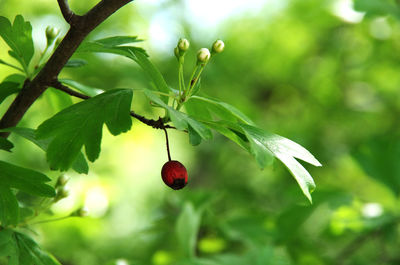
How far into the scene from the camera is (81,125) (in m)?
0.81

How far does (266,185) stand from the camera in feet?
10.0

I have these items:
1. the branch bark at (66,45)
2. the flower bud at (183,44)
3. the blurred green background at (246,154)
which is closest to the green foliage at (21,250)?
the branch bark at (66,45)

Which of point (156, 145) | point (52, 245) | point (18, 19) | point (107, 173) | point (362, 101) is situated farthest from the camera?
point (156, 145)

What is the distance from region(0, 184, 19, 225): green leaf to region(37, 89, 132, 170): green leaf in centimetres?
14

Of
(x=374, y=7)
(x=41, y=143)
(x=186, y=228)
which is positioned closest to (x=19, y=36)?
(x=41, y=143)

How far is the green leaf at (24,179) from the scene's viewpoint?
881 millimetres

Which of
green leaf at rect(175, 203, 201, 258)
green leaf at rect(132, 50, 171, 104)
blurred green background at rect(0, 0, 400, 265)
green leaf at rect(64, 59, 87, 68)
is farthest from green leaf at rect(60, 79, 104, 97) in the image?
blurred green background at rect(0, 0, 400, 265)

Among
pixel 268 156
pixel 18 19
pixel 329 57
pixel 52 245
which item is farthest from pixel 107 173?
pixel 268 156

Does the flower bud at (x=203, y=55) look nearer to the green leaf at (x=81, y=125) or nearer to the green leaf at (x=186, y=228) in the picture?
the green leaf at (x=81, y=125)

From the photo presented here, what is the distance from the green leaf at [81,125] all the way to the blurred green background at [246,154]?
41.3 inches

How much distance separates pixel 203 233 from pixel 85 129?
1440 mm

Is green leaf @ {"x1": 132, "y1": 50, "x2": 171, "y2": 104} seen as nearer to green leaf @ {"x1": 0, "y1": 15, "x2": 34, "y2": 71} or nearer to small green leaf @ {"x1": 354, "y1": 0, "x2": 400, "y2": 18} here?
green leaf @ {"x1": 0, "y1": 15, "x2": 34, "y2": 71}

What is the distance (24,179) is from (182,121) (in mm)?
325

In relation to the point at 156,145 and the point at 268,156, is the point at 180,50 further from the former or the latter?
the point at 156,145
